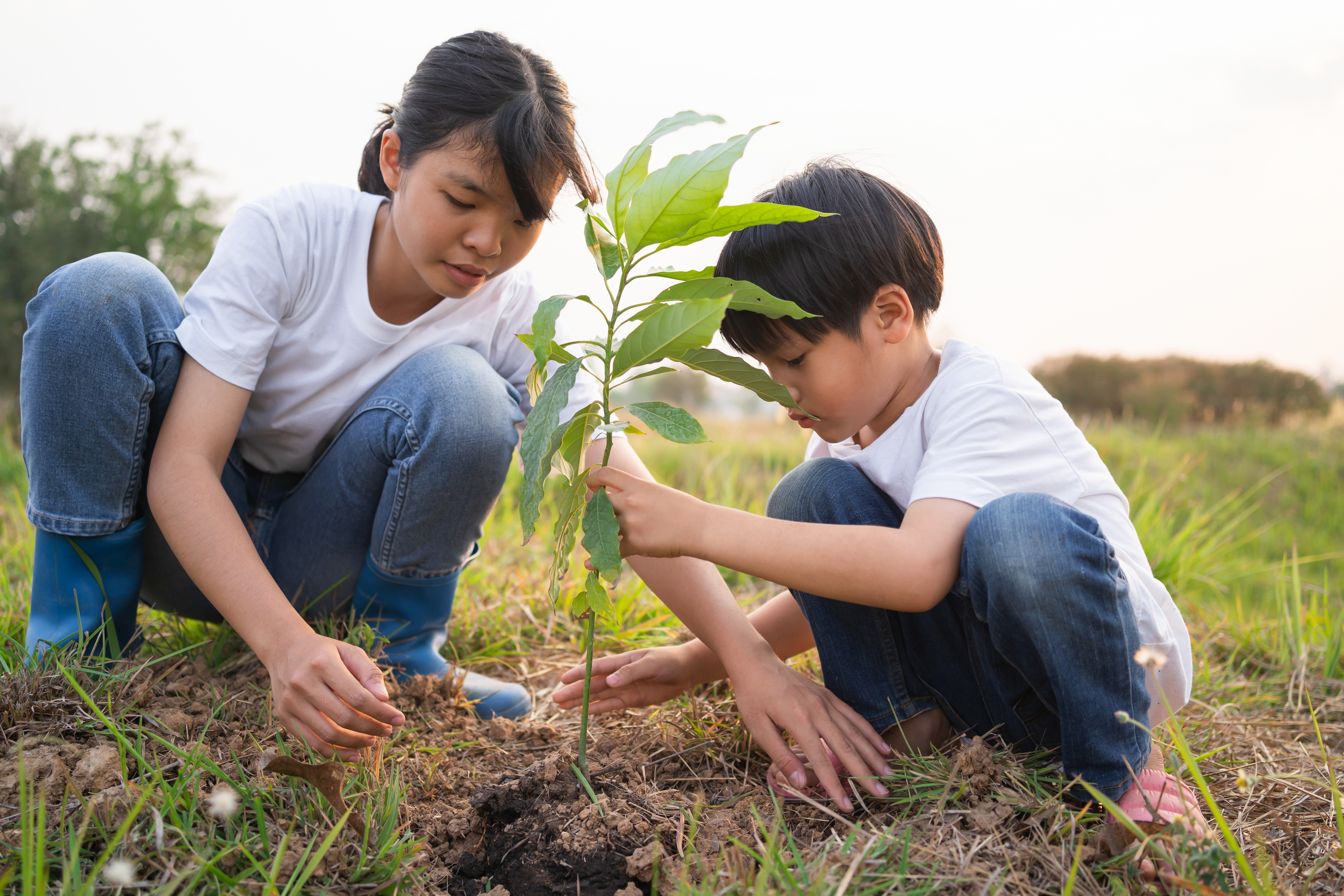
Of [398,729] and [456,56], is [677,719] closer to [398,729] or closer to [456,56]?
[398,729]

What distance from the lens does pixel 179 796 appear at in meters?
1.09

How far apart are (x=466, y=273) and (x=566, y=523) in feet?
2.27

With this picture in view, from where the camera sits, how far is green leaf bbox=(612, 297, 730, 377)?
94 cm

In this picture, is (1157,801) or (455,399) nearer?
(1157,801)

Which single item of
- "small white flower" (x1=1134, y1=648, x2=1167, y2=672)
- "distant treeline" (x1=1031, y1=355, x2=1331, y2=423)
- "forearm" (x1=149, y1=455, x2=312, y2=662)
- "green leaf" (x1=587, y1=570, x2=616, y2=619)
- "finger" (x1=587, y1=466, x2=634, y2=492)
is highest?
"finger" (x1=587, y1=466, x2=634, y2=492)

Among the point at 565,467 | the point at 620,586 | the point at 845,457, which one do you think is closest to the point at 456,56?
the point at 565,467

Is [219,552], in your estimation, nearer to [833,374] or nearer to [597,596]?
[597,596]

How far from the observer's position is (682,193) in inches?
37.8

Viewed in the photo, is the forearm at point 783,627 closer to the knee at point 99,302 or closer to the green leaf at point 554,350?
the green leaf at point 554,350

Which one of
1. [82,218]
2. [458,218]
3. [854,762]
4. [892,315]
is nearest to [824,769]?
[854,762]

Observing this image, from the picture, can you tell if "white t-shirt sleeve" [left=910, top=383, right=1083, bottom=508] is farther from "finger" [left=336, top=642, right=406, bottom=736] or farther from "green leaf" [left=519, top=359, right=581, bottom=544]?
"finger" [left=336, top=642, right=406, bottom=736]

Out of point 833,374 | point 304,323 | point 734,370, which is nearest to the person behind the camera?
point 734,370

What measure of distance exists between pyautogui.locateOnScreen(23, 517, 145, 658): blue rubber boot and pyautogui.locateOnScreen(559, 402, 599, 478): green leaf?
3.10 feet

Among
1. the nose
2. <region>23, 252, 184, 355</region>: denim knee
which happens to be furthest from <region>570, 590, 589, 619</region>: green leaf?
<region>23, 252, 184, 355</region>: denim knee
